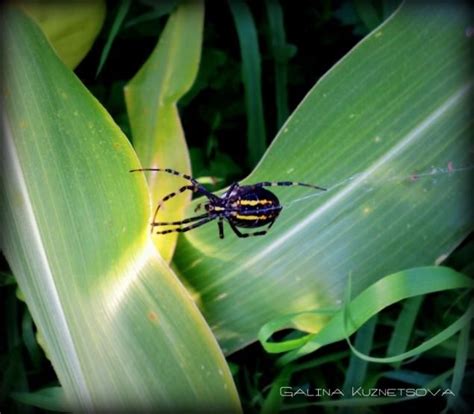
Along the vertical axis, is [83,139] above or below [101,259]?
above

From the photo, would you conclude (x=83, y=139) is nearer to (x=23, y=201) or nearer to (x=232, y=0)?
(x=23, y=201)

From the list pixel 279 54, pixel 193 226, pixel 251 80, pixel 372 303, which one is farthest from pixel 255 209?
pixel 279 54

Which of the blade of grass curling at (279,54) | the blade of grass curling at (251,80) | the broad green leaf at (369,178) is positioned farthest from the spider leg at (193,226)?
the blade of grass curling at (279,54)

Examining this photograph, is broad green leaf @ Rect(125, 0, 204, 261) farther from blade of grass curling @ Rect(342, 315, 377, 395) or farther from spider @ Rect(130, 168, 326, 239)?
blade of grass curling @ Rect(342, 315, 377, 395)

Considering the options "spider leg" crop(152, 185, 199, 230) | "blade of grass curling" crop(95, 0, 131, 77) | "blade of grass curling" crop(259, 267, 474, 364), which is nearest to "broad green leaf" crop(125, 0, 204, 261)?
"spider leg" crop(152, 185, 199, 230)

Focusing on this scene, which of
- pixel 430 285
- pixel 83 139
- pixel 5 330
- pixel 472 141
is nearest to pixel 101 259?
pixel 83 139
